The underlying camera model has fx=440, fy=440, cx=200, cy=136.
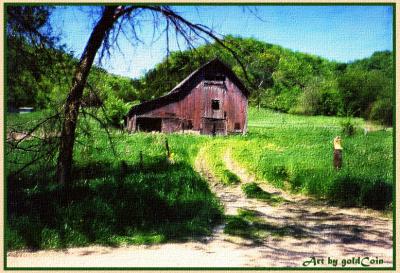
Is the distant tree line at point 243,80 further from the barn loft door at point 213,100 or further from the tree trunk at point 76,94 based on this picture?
the barn loft door at point 213,100

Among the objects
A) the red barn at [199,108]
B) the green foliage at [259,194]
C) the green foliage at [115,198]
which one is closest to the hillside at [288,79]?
the red barn at [199,108]

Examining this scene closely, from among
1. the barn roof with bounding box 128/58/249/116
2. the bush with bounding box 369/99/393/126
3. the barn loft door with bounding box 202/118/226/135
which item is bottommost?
the barn loft door with bounding box 202/118/226/135

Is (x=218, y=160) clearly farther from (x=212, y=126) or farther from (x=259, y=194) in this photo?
(x=259, y=194)

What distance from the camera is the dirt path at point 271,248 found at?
6.11m

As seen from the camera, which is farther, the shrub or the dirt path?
the shrub

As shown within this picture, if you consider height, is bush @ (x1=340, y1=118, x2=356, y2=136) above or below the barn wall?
below

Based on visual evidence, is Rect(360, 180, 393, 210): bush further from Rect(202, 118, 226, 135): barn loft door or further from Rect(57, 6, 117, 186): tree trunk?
Rect(57, 6, 117, 186): tree trunk

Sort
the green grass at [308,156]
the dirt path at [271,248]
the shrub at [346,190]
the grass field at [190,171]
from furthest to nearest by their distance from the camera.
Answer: the shrub at [346,190]
the green grass at [308,156]
the grass field at [190,171]
the dirt path at [271,248]

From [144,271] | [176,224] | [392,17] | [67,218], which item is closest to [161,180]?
[176,224]

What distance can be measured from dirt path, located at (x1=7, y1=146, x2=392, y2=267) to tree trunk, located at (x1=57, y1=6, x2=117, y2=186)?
5.96 feet

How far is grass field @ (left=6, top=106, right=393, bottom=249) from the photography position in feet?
24.2


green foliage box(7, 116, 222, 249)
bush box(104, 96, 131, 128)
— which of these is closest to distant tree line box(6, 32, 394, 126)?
bush box(104, 96, 131, 128)

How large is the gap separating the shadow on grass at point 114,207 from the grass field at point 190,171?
0.06 feet

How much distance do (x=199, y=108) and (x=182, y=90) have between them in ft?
1.47
